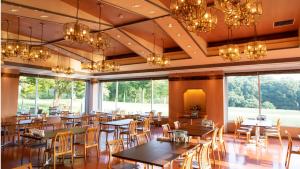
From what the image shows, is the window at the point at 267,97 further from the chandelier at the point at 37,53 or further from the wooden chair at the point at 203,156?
the chandelier at the point at 37,53

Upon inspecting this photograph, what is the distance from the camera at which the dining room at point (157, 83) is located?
4.64 meters

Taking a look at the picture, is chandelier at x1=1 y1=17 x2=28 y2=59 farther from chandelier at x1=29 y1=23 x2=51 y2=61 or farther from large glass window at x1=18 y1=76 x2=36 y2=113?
large glass window at x1=18 y1=76 x2=36 y2=113

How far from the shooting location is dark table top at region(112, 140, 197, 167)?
3264mm

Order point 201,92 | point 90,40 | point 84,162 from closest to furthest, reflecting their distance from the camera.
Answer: point 90,40 < point 84,162 < point 201,92

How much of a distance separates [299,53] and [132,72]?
8043 mm

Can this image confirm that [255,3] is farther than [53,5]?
No

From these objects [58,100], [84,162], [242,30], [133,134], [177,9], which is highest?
[242,30]

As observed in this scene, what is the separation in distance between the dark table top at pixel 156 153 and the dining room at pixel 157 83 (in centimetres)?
2

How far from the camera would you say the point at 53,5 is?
5.55 m

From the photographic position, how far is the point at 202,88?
37.0 feet

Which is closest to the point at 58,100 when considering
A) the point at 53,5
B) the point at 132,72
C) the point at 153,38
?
the point at 132,72

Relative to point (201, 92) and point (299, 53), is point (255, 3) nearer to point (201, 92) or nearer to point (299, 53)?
point (299, 53)

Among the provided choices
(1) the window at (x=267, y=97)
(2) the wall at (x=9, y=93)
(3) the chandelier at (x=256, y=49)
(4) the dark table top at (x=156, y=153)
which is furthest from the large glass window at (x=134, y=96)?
(4) the dark table top at (x=156, y=153)

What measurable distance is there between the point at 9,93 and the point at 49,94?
10.5ft
